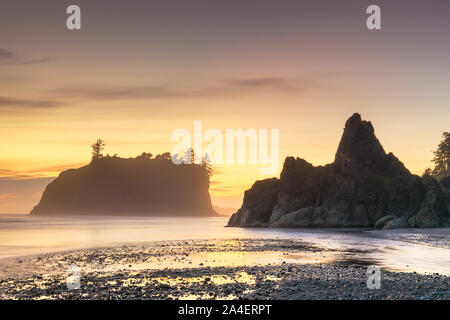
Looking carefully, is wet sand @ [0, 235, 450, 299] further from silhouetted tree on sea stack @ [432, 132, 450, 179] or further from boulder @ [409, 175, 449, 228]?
silhouetted tree on sea stack @ [432, 132, 450, 179]

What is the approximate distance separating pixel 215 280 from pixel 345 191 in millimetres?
71983

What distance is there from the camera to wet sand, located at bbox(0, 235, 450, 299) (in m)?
16.0

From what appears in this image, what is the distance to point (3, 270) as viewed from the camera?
25.2 metres

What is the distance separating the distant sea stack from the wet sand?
55.7 metres

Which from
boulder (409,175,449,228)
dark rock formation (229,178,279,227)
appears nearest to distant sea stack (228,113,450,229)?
dark rock formation (229,178,279,227)

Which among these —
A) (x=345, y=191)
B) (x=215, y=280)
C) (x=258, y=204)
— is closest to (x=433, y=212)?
(x=345, y=191)

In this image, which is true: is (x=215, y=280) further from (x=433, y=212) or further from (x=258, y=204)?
(x=258, y=204)

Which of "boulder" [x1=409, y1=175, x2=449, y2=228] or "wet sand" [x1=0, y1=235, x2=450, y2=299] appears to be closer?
"wet sand" [x1=0, y1=235, x2=450, y2=299]

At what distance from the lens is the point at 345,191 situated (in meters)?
86.9
